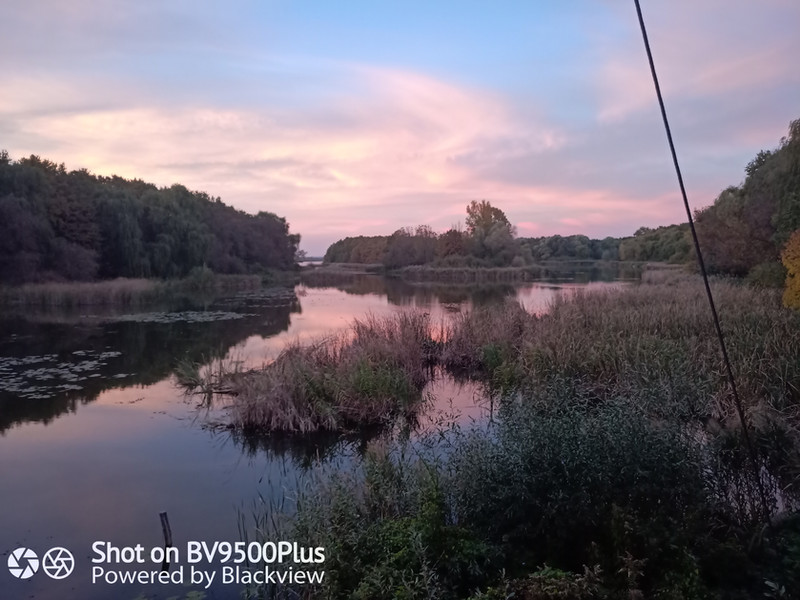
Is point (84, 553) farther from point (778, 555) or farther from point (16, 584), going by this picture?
point (778, 555)

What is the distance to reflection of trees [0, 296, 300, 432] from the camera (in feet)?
35.2

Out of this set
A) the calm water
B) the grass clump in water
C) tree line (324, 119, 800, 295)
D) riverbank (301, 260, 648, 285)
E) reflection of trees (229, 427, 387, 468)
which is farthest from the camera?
riverbank (301, 260, 648, 285)

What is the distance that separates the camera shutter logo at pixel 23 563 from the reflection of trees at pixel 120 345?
16.1ft

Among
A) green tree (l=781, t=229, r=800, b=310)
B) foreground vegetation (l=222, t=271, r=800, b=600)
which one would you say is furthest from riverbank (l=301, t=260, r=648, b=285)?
foreground vegetation (l=222, t=271, r=800, b=600)

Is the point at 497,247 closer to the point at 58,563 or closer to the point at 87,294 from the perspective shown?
the point at 87,294

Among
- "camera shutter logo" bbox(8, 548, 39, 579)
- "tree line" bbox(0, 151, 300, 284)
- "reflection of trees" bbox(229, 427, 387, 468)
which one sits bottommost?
"reflection of trees" bbox(229, 427, 387, 468)

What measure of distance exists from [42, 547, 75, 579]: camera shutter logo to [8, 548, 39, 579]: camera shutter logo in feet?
0.26

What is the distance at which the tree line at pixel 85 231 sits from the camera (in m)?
30.4

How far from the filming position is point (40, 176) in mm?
33531

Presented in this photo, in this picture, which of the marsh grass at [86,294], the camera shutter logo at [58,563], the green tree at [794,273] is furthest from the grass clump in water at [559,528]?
the marsh grass at [86,294]

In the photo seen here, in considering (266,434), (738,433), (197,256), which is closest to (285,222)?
(197,256)

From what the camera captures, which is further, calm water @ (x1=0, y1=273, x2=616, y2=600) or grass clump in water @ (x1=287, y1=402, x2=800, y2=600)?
calm water @ (x1=0, y1=273, x2=616, y2=600)

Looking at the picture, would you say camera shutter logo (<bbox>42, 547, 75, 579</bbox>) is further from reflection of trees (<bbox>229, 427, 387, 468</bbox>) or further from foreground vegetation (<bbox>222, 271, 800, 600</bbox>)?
reflection of trees (<bbox>229, 427, 387, 468</bbox>)

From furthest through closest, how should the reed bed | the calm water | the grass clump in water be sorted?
the reed bed, the calm water, the grass clump in water
